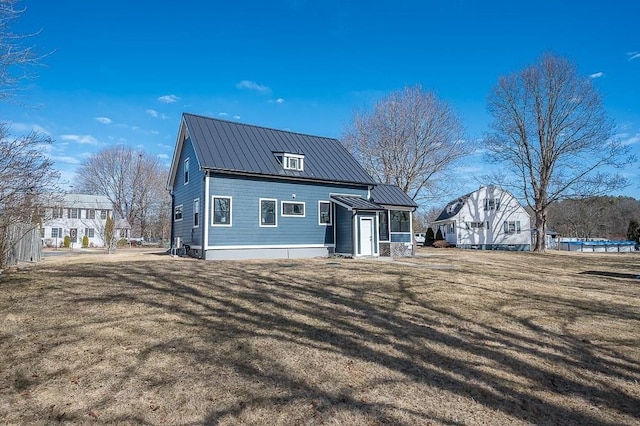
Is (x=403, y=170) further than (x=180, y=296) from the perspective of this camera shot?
Yes

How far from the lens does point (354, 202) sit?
736 inches

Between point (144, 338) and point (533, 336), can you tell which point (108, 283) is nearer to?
point (144, 338)

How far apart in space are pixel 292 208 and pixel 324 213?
183 cm

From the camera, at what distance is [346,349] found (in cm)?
495

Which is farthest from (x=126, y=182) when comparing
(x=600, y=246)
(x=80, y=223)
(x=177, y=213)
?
(x=600, y=246)

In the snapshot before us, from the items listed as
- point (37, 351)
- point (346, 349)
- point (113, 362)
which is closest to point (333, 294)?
point (346, 349)

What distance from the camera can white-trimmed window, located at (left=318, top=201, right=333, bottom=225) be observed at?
18969 millimetres

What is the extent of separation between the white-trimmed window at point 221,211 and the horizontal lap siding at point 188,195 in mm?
527

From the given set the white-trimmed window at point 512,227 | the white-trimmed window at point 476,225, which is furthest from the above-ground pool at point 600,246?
the white-trimmed window at point 476,225

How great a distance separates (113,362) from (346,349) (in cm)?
276

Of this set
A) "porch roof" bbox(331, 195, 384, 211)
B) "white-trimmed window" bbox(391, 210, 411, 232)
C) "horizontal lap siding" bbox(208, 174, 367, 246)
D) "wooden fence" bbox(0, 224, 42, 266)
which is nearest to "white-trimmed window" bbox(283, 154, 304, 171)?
"horizontal lap siding" bbox(208, 174, 367, 246)

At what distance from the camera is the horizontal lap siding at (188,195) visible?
17.1 metres

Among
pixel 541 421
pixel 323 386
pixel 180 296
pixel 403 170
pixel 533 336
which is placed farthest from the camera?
pixel 403 170

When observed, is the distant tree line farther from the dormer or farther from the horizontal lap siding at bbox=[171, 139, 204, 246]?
the horizontal lap siding at bbox=[171, 139, 204, 246]
